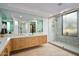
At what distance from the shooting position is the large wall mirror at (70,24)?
15.6 feet

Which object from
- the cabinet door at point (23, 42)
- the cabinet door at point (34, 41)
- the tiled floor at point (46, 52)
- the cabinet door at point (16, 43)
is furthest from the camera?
the cabinet door at point (34, 41)

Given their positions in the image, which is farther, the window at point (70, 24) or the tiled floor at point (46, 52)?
the window at point (70, 24)

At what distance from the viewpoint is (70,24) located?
494cm

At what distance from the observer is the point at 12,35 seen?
13.4 ft

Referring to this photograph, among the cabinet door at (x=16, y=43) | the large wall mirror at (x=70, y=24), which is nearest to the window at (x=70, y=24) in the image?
the large wall mirror at (x=70, y=24)

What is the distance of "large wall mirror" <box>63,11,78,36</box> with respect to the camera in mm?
4746

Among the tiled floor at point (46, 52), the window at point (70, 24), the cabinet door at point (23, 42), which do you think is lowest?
the tiled floor at point (46, 52)

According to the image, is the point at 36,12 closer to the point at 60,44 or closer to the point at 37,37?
the point at 37,37

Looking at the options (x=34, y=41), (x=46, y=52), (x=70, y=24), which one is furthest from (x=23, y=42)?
(x=70, y=24)

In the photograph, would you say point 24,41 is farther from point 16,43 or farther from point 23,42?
point 16,43

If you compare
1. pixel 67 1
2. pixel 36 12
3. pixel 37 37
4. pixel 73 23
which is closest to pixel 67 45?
pixel 73 23

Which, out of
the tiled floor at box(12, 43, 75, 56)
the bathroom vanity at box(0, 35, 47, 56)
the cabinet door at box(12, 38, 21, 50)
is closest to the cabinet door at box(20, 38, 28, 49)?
the bathroom vanity at box(0, 35, 47, 56)

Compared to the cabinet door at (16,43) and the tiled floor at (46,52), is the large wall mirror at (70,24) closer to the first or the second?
the tiled floor at (46,52)

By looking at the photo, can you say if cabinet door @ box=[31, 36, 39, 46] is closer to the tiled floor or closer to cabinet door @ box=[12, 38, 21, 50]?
the tiled floor
